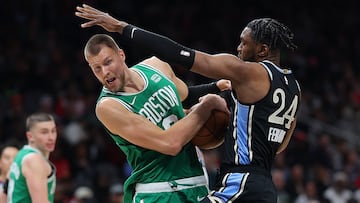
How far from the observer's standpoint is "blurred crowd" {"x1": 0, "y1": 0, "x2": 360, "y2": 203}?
1119cm

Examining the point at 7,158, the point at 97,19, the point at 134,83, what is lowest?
the point at 7,158

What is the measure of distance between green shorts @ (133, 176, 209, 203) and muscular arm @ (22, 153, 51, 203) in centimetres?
135

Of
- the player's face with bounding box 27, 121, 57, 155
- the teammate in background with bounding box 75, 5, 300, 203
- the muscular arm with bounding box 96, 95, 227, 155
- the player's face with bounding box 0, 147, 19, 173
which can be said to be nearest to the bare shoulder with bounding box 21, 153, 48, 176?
the player's face with bounding box 27, 121, 57, 155

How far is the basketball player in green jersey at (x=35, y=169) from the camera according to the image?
6332 mm

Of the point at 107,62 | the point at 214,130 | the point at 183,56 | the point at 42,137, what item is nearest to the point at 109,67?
the point at 107,62

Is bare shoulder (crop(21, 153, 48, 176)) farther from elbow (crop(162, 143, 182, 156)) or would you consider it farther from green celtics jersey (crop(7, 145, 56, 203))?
elbow (crop(162, 143, 182, 156))

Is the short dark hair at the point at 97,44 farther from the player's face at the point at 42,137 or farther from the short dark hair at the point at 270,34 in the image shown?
the player's face at the point at 42,137

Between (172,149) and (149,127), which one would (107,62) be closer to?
(149,127)

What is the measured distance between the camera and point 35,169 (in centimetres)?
639

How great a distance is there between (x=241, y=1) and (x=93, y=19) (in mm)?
12131

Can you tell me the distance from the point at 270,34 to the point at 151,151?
3.64ft

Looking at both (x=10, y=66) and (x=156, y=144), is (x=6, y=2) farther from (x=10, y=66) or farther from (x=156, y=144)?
(x=156, y=144)

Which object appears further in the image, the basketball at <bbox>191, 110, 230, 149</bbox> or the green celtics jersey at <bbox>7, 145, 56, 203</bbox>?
the green celtics jersey at <bbox>7, 145, 56, 203</bbox>

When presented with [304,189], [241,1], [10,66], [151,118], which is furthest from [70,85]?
[151,118]
